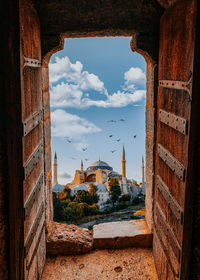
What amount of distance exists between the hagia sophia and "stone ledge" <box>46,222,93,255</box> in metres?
7.85

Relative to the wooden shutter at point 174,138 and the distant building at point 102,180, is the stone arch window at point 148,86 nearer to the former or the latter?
the wooden shutter at point 174,138

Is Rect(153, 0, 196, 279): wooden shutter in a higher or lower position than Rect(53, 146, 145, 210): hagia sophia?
higher

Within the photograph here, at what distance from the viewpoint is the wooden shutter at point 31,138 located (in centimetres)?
226

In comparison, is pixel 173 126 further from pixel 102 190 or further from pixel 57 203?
pixel 102 190

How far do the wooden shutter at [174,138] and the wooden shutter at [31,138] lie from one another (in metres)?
1.26

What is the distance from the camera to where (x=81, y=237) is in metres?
3.57

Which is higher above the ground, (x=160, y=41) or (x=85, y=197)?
(x=160, y=41)

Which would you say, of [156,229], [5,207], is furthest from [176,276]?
[5,207]

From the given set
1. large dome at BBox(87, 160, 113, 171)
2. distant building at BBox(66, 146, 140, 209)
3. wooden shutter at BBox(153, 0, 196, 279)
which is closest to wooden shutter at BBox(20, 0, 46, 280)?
wooden shutter at BBox(153, 0, 196, 279)

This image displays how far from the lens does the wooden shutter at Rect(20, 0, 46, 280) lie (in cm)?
226

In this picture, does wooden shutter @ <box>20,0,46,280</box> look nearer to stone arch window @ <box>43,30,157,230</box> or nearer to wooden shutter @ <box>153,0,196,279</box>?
stone arch window @ <box>43,30,157,230</box>

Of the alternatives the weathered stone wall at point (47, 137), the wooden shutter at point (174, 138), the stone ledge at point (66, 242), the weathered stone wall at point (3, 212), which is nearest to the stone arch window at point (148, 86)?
the weathered stone wall at point (47, 137)

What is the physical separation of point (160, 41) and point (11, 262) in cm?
257

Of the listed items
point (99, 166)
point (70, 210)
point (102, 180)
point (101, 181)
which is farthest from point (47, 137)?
point (99, 166)
